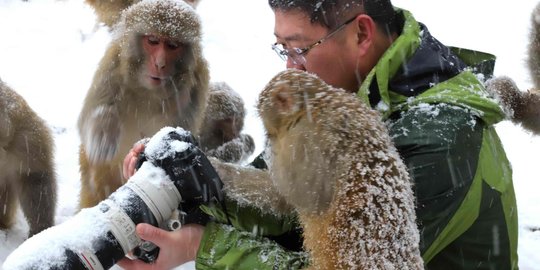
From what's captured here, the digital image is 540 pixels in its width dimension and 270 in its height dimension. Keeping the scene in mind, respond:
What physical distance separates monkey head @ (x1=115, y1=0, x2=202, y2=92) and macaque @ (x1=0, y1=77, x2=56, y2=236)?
672 mm

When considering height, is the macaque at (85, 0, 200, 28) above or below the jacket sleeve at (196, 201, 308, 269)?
above

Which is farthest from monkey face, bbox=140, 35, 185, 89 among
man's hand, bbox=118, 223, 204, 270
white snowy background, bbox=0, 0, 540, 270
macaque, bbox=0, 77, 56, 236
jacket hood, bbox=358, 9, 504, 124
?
jacket hood, bbox=358, 9, 504, 124

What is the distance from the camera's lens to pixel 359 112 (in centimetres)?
154

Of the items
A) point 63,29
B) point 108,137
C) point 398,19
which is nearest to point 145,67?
point 108,137

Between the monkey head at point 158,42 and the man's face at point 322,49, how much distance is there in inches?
69.8

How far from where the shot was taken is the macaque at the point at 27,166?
12.1 feet

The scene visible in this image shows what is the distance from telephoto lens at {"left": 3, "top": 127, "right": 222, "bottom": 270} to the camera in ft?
4.78

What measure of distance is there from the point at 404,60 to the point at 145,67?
2178 mm

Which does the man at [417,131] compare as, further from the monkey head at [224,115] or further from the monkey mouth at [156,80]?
the monkey head at [224,115]

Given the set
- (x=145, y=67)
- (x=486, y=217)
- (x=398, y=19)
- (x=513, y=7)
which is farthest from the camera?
(x=513, y=7)

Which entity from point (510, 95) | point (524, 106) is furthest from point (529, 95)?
point (510, 95)

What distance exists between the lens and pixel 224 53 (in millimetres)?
8516

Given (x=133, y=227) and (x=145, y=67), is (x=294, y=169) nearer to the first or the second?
(x=133, y=227)

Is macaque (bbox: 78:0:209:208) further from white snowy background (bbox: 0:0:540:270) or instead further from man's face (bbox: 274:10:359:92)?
man's face (bbox: 274:10:359:92)
